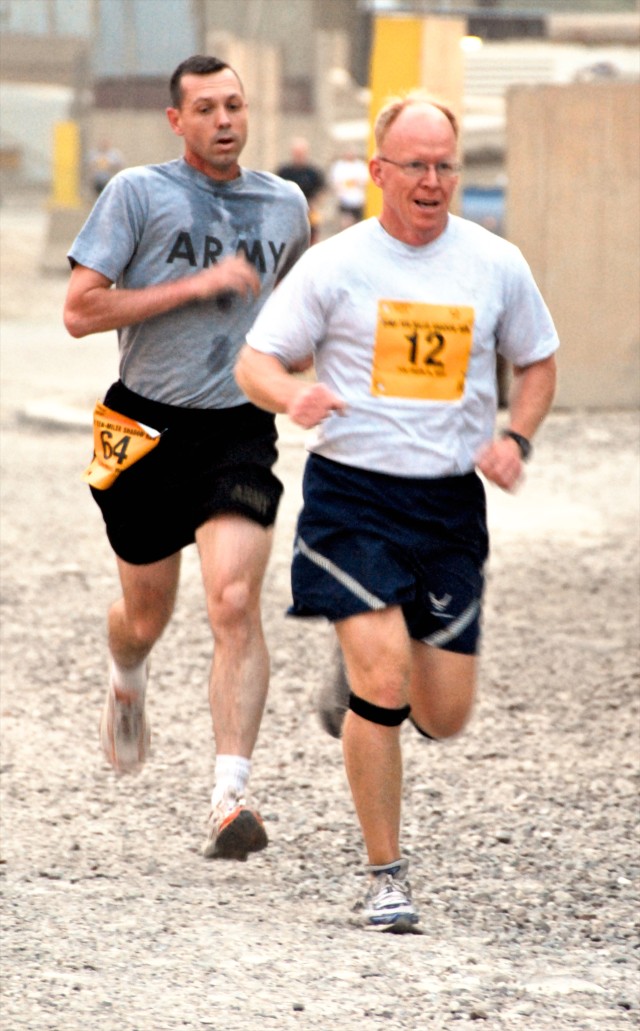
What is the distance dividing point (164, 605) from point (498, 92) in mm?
34559

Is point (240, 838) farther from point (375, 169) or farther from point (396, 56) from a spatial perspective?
point (396, 56)

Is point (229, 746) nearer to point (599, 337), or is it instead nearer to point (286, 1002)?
point (286, 1002)

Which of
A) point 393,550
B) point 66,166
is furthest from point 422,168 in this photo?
point 66,166

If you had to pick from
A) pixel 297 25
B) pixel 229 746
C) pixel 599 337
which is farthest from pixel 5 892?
pixel 297 25

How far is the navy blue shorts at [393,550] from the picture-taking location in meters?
4.58

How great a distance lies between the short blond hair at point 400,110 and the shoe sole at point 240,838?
1779 mm

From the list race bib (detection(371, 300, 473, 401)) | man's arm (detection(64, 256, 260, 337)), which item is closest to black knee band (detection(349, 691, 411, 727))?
race bib (detection(371, 300, 473, 401))

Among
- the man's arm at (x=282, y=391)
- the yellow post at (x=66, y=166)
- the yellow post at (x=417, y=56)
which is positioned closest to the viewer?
the man's arm at (x=282, y=391)

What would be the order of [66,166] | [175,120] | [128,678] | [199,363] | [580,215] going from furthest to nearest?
1. [66,166]
2. [580,215]
3. [128,678]
4. [175,120]
5. [199,363]

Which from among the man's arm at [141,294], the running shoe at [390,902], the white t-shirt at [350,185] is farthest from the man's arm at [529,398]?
the white t-shirt at [350,185]

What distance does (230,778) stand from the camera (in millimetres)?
5070

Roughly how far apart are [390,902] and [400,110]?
197 cm

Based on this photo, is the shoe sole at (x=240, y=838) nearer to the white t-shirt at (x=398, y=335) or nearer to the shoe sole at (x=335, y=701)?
the shoe sole at (x=335, y=701)

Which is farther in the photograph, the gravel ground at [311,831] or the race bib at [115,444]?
the race bib at [115,444]
